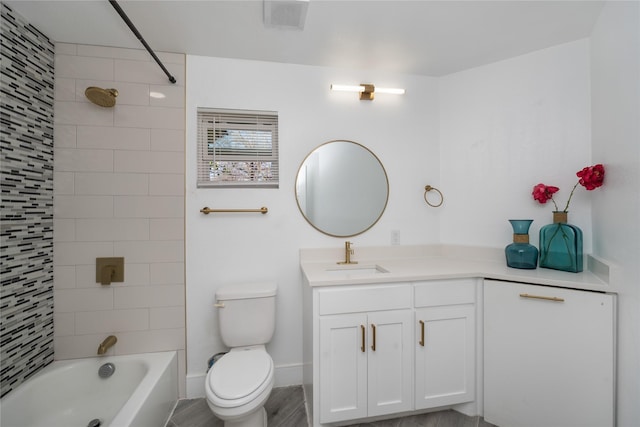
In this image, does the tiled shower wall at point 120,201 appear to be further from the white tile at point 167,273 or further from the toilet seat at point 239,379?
the toilet seat at point 239,379

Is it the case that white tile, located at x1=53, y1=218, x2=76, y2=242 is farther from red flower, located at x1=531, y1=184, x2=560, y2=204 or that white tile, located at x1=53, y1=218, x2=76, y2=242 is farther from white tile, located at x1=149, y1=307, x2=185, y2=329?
red flower, located at x1=531, y1=184, x2=560, y2=204

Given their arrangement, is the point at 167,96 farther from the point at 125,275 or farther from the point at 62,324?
the point at 62,324

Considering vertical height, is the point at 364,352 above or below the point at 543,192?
below

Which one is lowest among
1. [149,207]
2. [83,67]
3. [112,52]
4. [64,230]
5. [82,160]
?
[64,230]

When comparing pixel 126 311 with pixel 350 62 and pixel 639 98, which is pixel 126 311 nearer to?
pixel 350 62

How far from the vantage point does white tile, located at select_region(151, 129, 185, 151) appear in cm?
167

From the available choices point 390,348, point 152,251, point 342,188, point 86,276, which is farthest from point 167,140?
point 390,348

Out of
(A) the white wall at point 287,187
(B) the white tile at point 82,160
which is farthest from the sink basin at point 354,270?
(B) the white tile at point 82,160

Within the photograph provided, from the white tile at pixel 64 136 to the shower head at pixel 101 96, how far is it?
0.25 meters

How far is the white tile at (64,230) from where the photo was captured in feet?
5.17

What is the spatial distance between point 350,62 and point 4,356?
8.88ft

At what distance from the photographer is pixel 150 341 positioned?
Result: 167 cm

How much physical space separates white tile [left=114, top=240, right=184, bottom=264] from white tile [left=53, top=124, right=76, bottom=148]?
0.70 metres

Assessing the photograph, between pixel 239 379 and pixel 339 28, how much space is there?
2050 millimetres
